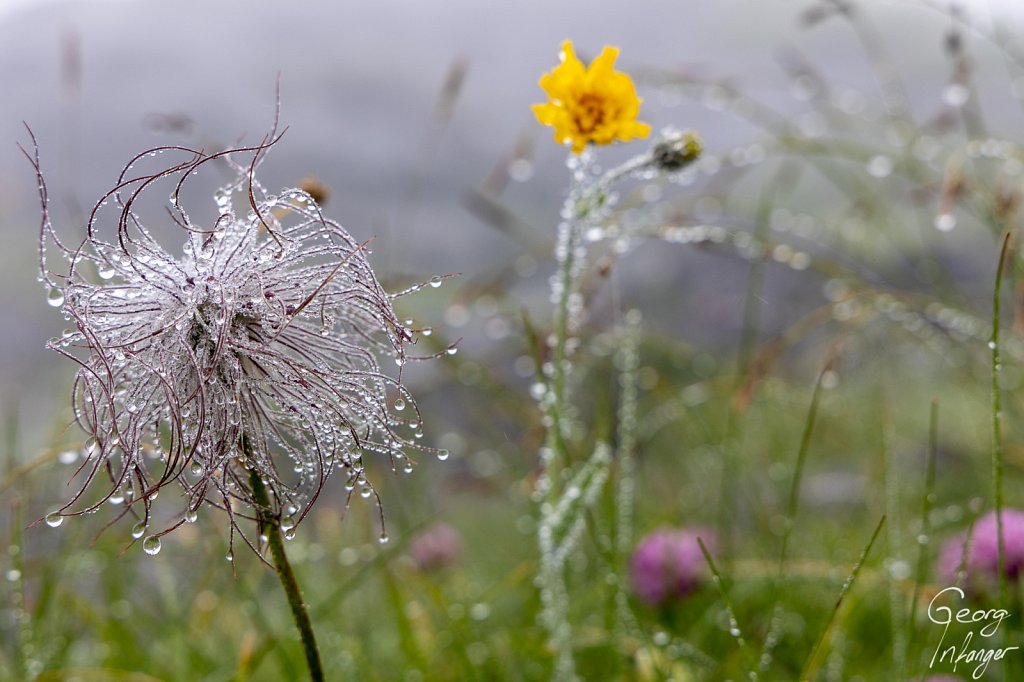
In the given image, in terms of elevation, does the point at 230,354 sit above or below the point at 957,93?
below

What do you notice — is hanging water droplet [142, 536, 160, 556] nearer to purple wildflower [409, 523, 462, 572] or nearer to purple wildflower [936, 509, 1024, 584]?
purple wildflower [936, 509, 1024, 584]

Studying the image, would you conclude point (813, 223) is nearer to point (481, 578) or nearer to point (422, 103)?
point (481, 578)

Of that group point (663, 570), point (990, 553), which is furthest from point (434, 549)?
point (990, 553)

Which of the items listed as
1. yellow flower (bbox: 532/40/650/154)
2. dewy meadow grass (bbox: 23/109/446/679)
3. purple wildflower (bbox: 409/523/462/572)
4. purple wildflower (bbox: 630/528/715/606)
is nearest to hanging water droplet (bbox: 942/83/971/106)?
purple wildflower (bbox: 630/528/715/606)

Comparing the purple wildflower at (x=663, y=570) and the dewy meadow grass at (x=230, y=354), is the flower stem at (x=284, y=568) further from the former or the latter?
the purple wildflower at (x=663, y=570)

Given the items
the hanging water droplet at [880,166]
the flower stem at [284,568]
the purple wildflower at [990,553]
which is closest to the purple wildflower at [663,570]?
the purple wildflower at [990,553]

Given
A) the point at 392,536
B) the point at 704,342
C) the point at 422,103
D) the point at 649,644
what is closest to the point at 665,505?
the point at 392,536

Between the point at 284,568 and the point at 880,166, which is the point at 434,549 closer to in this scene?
the point at 880,166
